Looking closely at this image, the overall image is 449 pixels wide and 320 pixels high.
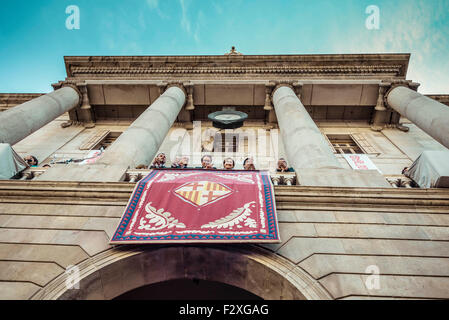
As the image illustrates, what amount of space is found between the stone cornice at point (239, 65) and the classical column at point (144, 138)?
16.3 ft

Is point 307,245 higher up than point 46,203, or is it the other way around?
point 46,203

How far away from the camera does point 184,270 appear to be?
14.6 feet

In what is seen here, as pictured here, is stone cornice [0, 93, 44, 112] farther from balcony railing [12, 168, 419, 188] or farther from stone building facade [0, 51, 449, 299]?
balcony railing [12, 168, 419, 188]

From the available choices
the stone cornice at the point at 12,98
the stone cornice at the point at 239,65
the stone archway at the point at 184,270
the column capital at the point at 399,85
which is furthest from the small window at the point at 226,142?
the stone cornice at the point at 12,98

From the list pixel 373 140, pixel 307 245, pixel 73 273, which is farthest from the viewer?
pixel 373 140

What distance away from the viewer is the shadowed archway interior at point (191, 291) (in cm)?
765

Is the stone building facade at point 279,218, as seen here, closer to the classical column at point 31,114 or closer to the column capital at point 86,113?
the classical column at point 31,114

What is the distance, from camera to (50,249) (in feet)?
14.4

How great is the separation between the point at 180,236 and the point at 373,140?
48.0 feet

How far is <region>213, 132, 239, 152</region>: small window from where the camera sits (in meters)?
14.3

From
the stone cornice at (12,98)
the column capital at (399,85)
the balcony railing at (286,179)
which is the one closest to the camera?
the balcony railing at (286,179)

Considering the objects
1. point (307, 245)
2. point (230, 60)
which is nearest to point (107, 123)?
point (230, 60)
